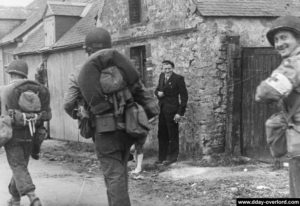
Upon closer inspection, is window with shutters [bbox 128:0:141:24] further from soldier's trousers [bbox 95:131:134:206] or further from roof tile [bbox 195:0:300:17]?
soldier's trousers [bbox 95:131:134:206]

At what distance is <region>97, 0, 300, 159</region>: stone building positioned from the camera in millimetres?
9641

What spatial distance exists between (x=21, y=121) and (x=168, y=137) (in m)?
4.09

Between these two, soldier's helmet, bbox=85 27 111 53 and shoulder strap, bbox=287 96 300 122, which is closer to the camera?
shoulder strap, bbox=287 96 300 122

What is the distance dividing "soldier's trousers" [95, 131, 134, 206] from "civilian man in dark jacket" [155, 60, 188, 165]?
4.21 m

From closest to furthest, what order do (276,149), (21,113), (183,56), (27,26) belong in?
(276,149), (21,113), (183,56), (27,26)

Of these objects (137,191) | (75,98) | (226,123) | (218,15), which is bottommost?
(137,191)

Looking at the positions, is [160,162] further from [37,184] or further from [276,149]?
[276,149]

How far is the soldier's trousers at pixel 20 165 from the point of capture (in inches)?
247

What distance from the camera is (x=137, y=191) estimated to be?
774 cm

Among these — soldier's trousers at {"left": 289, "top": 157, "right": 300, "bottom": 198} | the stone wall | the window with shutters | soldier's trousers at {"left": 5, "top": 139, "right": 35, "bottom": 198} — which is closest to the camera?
soldier's trousers at {"left": 289, "top": 157, "right": 300, "bottom": 198}

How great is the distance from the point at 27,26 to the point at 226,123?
44.4 ft

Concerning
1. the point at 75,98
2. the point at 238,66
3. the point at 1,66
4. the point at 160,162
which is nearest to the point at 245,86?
the point at 238,66

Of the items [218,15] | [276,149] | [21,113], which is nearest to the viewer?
[276,149]

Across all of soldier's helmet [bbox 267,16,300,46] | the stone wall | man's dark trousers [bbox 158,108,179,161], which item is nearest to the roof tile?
the stone wall
